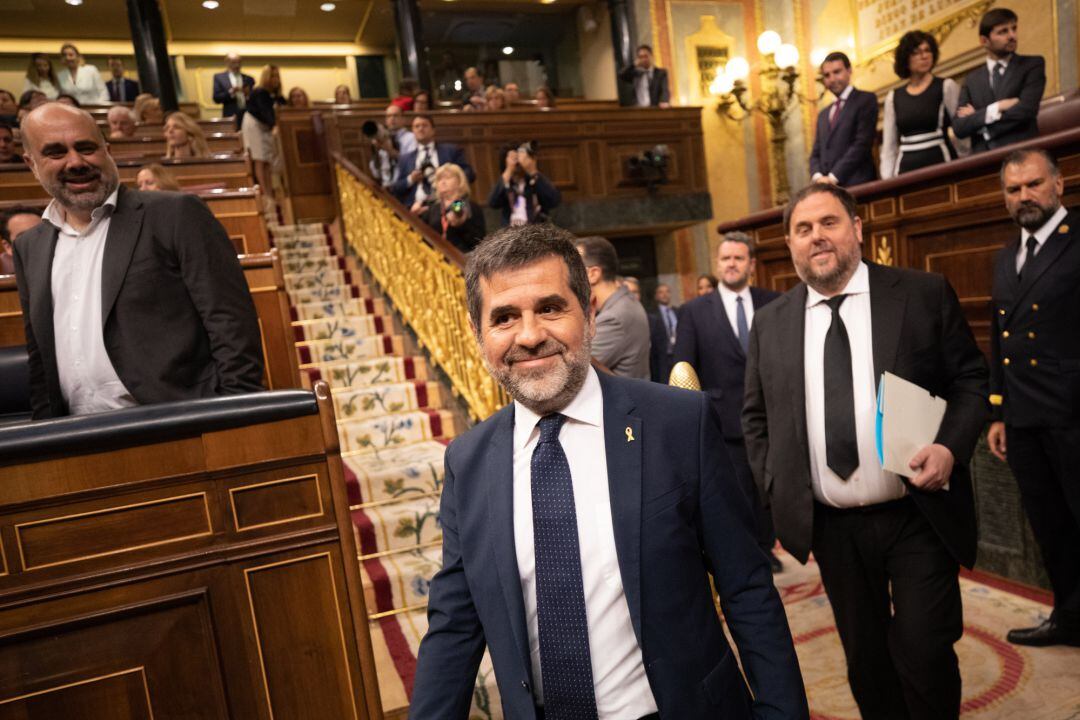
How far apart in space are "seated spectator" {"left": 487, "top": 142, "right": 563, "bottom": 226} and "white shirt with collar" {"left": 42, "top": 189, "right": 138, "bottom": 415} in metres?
3.13

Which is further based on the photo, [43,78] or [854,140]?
[43,78]

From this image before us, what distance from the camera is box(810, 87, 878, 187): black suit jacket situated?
4.41m

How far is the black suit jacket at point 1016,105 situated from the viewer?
139 inches

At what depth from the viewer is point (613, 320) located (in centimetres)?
268

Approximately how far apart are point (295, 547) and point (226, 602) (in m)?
0.17

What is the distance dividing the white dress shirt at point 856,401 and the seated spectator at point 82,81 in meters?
11.4

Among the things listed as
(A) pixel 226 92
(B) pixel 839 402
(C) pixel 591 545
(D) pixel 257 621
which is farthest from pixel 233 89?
(C) pixel 591 545

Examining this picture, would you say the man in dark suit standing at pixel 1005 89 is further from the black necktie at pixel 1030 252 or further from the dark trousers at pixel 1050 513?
the dark trousers at pixel 1050 513

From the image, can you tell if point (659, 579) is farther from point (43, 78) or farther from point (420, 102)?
point (43, 78)

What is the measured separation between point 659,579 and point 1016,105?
3666 mm

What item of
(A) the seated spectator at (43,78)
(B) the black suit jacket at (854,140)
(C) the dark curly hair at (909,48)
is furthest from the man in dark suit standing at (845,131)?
(A) the seated spectator at (43,78)

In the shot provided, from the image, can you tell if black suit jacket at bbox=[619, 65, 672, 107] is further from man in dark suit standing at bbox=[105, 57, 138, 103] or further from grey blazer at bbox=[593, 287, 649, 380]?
grey blazer at bbox=[593, 287, 649, 380]

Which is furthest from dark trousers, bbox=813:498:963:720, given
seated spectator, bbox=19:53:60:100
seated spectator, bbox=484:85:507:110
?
seated spectator, bbox=19:53:60:100

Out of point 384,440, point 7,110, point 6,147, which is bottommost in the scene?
point 384,440
